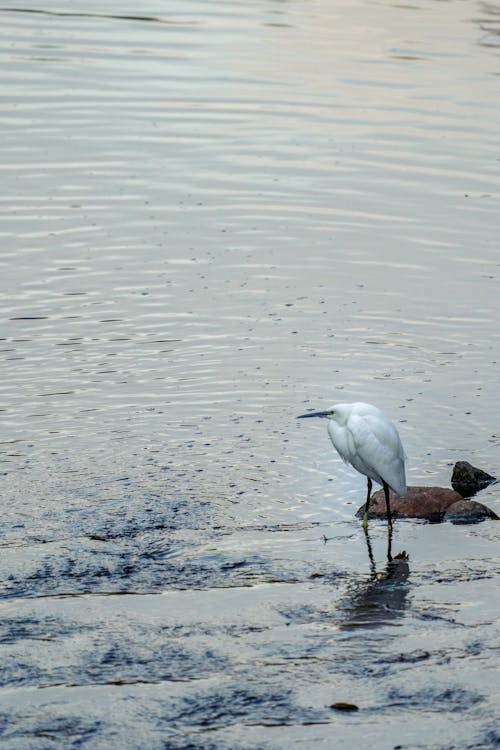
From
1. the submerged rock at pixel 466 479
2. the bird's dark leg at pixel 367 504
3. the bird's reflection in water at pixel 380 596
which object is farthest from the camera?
the submerged rock at pixel 466 479

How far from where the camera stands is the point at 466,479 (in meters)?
10.2

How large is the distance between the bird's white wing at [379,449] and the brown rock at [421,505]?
17cm

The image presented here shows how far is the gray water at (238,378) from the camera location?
7.00m

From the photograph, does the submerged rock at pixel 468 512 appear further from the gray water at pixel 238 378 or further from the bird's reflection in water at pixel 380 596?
the bird's reflection in water at pixel 380 596

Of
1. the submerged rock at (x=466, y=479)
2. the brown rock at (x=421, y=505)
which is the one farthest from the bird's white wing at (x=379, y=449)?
the submerged rock at (x=466, y=479)

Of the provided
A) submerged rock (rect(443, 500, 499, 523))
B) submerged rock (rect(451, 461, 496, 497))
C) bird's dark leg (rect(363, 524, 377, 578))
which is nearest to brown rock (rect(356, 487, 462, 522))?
submerged rock (rect(443, 500, 499, 523))

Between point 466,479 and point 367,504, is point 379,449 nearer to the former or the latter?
point 367,504

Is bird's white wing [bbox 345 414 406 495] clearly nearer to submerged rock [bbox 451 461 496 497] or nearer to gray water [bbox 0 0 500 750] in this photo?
gray water [bbox 0 0 500 750]

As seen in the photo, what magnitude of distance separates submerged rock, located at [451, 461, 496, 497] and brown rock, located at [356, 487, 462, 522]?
21 cm

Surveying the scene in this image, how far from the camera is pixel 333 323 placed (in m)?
13.8

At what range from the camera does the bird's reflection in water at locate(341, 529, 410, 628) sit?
26.2 feet

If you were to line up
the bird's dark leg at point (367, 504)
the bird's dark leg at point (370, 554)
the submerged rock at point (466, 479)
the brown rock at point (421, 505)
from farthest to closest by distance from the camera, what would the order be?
the submerged rock at point (466, 479) → the brown rock at point (421, 505) → the bird's dark leg at point (367, 504) → the bird's dark leg at point (370, 554)

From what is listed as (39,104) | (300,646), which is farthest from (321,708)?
(39,104)

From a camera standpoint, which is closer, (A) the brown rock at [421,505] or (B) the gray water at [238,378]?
(B) the gray water at [238,378]
